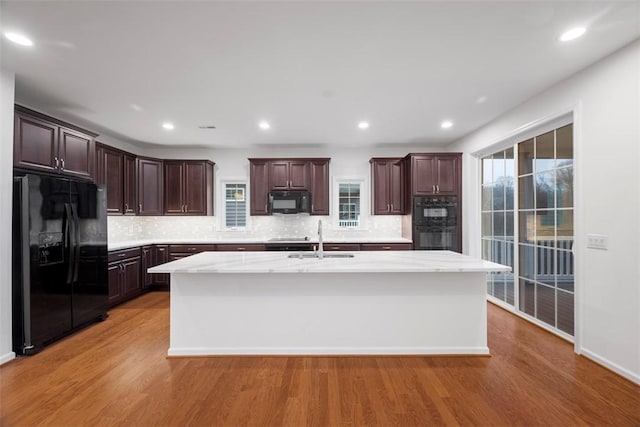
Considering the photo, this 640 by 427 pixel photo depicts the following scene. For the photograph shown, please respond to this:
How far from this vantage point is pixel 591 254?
2.56 metres

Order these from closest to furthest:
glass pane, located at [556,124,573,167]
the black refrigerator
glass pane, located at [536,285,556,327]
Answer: the black refrigerator → glass pane, located at [556,124,573,167] → glass pane, located at [536,285,556,327]

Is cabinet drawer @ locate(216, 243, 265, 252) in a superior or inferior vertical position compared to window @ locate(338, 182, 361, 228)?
inferior

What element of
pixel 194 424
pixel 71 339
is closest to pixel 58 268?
pixel 71 339

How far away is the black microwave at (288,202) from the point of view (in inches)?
201

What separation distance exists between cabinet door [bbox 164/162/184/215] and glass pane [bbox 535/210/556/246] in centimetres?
542

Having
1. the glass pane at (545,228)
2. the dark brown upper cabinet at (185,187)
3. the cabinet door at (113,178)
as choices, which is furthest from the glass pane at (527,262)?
the cabinet door at (113,178)

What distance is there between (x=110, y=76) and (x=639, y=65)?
4417 millimetres

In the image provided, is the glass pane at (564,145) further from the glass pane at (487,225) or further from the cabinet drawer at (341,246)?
the cabinet drawer at (341,246)

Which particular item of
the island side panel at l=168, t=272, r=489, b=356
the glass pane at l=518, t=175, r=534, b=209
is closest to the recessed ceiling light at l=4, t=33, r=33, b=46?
the island side panel at l=168, t=272, r=489, b=356

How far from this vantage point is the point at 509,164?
12.8 ft

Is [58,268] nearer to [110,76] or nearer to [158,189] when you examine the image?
[110,76]

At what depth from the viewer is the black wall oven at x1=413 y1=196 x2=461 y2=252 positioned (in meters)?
4.78

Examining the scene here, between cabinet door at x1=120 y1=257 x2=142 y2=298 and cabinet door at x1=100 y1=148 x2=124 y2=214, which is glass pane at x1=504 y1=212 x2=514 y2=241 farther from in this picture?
cabinet door at x1=100 y1=148 x2=124 y2=214

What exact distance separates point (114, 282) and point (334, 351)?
337 centimetres
